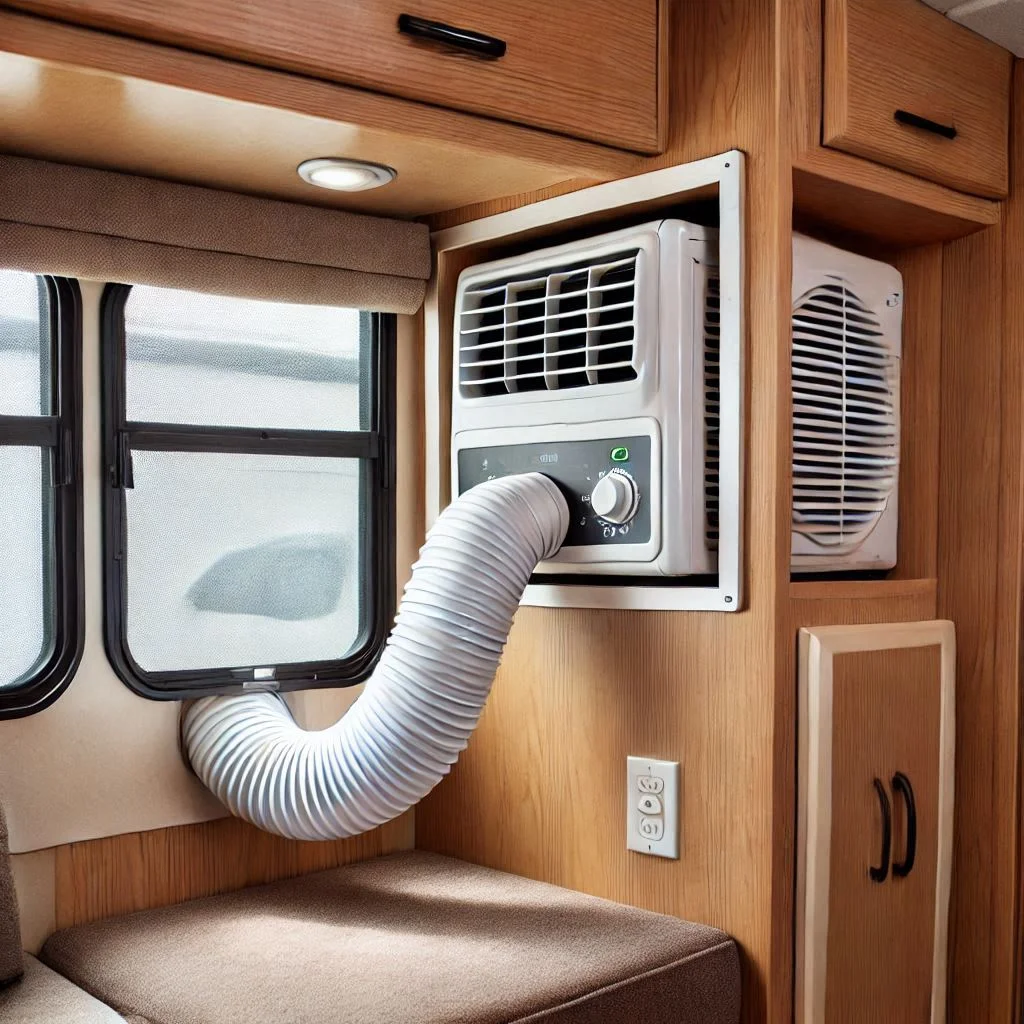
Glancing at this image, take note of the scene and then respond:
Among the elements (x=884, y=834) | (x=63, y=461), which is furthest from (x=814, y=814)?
(x=63, y=461)

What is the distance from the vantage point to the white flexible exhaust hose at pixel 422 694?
1674 millimetres

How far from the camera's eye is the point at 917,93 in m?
1.82

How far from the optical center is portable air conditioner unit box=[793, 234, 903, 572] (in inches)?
70.8

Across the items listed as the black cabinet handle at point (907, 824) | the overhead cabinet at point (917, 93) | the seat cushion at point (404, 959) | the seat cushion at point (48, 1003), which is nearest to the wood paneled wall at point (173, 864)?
the seat cushion at point (404, 959)

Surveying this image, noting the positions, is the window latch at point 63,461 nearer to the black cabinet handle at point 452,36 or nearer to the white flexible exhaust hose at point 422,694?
the white flexible exhaust hose at point 422,694

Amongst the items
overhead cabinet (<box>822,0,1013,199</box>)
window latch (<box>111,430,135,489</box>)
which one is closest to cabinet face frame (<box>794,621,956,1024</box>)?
overhead cabinet (<box>822,0,1013,199</box>)

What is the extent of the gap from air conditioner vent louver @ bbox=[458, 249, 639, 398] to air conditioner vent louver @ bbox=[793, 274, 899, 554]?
26cm

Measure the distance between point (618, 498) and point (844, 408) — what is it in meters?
0.41

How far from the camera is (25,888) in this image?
1.71m

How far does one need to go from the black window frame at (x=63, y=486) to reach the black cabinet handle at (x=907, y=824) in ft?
4.04

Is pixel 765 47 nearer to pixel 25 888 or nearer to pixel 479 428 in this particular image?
pixel 479 428

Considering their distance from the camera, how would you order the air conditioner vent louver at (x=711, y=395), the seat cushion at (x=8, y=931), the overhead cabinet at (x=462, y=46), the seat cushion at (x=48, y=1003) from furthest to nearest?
the air conditioner vent louver at (x=711, y=395), the seat cushion at (x=8, y=931), the seat cushion at (x=48, y=1003), the overhead cabinet at (x=462, y=46)

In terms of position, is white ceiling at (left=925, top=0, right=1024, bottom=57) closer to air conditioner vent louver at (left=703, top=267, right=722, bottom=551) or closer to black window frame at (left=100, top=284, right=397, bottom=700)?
air conditioner vent louver at (left=703, top=267, right=722, bottom=551)

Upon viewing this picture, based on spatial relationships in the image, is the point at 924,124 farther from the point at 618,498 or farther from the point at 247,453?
the point at 247,453
